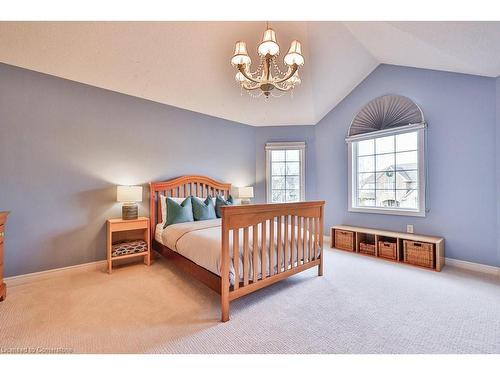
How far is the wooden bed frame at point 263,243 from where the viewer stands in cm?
183

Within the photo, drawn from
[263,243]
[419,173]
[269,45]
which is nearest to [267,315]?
[263,243]

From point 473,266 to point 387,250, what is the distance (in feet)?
3.14

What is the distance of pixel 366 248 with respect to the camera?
3.60 m

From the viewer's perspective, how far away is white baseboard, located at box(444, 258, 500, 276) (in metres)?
2.69

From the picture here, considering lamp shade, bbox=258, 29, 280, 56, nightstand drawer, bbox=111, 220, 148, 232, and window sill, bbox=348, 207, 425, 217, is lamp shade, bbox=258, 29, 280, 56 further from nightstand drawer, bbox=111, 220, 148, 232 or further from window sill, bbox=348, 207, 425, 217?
window sill, bbox=348, 207, 425, 217

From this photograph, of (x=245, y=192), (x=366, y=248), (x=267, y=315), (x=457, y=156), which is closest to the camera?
(x=267, y=315)

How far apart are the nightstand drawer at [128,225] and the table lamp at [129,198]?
111 millimetres

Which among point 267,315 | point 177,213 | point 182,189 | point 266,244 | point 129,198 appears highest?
point 182,189

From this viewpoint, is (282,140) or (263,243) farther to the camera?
(282,140)

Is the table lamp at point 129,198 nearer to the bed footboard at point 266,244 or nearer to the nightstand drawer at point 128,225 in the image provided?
the nightstand drawer at point 128,225

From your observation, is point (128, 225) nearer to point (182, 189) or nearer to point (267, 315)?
point (182, 189)

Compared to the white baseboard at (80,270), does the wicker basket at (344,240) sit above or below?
above

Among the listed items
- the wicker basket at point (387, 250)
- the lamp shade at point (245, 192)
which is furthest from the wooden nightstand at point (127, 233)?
the wicker basket at point (387, 250)
